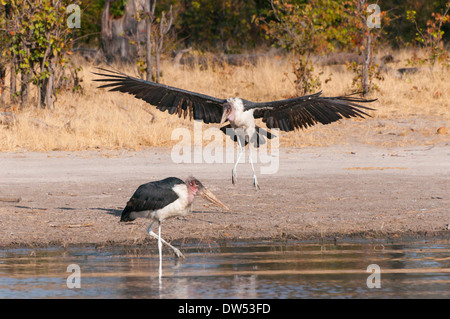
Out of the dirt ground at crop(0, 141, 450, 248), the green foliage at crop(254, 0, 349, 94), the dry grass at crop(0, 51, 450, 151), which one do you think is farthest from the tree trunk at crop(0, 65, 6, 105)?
the green foliage at crop(254, 0, 349, 94)

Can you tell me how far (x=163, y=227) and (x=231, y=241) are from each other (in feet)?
2.89

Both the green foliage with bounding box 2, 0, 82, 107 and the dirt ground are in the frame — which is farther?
the green foliage with bounding box 2, 0, 82, 107

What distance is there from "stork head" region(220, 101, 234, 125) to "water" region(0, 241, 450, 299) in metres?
2.48

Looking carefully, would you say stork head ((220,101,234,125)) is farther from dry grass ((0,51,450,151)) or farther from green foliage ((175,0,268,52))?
green foliage ((175,0,268,52))

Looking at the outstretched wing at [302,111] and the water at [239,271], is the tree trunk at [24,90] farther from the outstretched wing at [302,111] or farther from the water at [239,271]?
the water at [239,271]

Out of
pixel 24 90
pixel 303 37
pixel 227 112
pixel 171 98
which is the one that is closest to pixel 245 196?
pixel 227 112

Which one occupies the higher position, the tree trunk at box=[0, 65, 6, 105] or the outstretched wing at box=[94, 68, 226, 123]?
the tree trunk at box=[0, 65, 6, 105]

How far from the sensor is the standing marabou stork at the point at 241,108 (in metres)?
8.84

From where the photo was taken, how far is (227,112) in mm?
9438

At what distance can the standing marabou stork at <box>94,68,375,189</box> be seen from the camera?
8844mm

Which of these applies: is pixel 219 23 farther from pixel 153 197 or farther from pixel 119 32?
pixel 153 197

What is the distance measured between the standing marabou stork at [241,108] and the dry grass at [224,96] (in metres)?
3.40

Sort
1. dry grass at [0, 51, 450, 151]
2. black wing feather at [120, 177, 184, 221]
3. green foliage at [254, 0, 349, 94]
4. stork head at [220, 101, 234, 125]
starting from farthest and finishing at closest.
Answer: green foliage at [254, 0, 349, 94] → dry grass at [0, 51, 450, 151] → stork head at [220, 101, 234, 125] → black wing feather at [120, 177, 184, 221]
